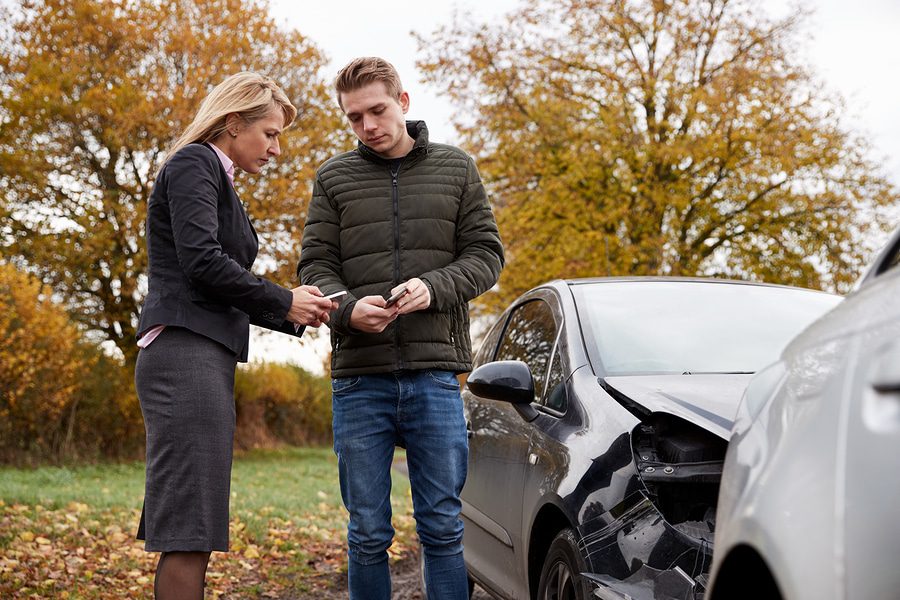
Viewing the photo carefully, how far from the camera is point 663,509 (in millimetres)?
2945

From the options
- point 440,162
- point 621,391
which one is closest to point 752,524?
point 621,391

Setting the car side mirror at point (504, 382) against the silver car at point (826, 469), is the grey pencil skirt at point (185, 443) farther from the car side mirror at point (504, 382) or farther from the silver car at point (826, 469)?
the silver car at point (826, 469)

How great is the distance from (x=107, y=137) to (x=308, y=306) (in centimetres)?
1783

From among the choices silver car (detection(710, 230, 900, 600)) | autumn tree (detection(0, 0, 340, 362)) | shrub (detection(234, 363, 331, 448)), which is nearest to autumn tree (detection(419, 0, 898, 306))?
autumn tree (detection(0, 0, 340, 362))

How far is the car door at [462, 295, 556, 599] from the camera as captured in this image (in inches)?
157

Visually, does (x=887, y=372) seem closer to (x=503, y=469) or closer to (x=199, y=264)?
(x=199, y=264)

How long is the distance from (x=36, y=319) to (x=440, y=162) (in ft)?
44.8

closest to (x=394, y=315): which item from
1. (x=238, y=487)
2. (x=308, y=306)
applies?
(x=308, y=306)

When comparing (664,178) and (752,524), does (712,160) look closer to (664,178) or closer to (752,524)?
(664,178)

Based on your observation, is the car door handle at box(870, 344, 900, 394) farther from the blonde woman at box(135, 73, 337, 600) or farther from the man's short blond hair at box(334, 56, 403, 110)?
the man's short blond hair at box(334, 56, 403, 110)

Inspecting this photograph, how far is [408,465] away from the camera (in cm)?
376

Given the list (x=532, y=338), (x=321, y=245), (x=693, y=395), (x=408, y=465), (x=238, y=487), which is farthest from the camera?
(x=238, y=487)

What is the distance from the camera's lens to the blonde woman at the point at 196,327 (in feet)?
10.5

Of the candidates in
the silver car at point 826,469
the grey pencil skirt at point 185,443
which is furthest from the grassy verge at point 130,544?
the silver car at point 826,469
